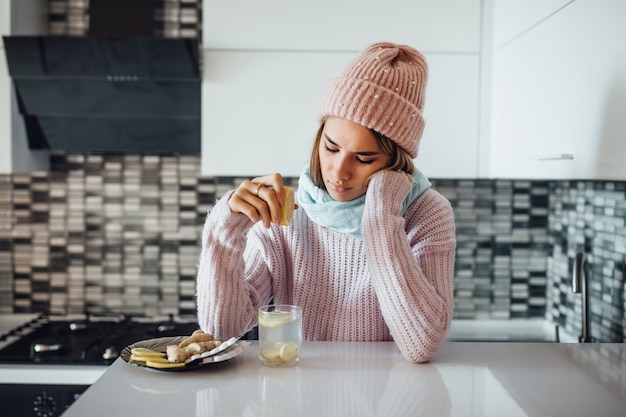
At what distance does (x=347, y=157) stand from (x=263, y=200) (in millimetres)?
213

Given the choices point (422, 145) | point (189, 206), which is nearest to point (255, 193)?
point (422, 145)

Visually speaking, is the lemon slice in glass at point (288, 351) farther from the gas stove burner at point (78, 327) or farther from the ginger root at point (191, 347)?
the gas stove burner at point (78, 327)

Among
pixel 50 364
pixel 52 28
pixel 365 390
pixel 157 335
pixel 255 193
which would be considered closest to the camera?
pixel 365 390

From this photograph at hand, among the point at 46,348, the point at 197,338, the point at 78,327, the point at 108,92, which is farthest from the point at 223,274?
the point at 78,327

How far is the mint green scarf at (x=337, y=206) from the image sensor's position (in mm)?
1501

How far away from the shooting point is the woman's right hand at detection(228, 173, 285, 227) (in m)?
1.31

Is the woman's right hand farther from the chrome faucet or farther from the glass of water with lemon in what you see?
the chrome faucet

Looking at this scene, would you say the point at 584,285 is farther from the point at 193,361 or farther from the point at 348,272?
the point at 193,361

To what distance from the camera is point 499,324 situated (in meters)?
2.76

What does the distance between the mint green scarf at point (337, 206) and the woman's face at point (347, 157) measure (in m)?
0.03

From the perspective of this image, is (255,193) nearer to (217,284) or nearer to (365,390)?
(217,284)

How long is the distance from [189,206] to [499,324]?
133 centimetres

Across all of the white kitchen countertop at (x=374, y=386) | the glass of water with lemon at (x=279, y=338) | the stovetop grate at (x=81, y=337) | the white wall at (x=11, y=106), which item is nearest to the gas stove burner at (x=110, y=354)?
the stovetop grate at (x=81, y=337)

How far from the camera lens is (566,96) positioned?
163 cm
